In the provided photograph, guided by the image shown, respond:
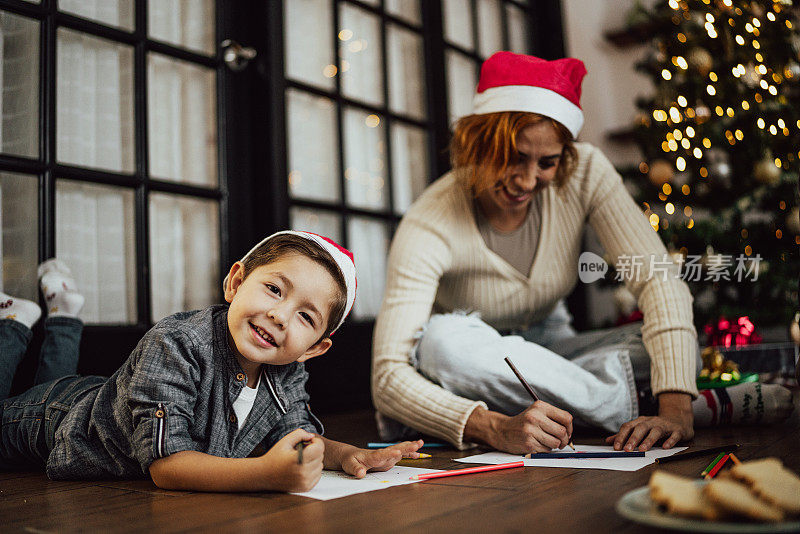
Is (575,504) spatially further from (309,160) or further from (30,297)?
(309,160)

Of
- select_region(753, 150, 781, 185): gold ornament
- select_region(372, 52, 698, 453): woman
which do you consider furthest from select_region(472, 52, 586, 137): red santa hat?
select_region(753, 150, 781, 185): gold ornament

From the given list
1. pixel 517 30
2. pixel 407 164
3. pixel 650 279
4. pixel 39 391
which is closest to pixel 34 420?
pixel 39 391

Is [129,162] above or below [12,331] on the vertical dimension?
above

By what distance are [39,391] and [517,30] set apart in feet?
9.04

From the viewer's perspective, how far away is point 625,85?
3443mm

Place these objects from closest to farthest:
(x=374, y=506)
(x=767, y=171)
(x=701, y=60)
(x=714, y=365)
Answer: (x=374, y=506), (x=714, y=365), (x=767, y=171), (x=701, y=60)

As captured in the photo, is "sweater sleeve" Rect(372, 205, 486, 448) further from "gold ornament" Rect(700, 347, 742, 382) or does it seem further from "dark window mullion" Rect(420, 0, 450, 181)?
"dark window mullion" Rect(420, 0, 450, 181)

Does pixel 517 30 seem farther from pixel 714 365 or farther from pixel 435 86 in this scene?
pixel 714 365

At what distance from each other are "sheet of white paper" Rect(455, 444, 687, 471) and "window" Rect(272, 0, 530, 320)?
116 centimetres

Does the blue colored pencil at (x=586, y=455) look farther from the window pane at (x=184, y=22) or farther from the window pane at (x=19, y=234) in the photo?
the window pane at (x=184, y=22)

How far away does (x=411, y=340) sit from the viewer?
1.41m

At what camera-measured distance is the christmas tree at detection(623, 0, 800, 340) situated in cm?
246

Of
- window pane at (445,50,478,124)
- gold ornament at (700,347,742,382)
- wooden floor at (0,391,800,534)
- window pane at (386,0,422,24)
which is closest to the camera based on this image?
wooden floor at (0,391,800,534)

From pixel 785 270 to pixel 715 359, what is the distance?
597 millimetres
